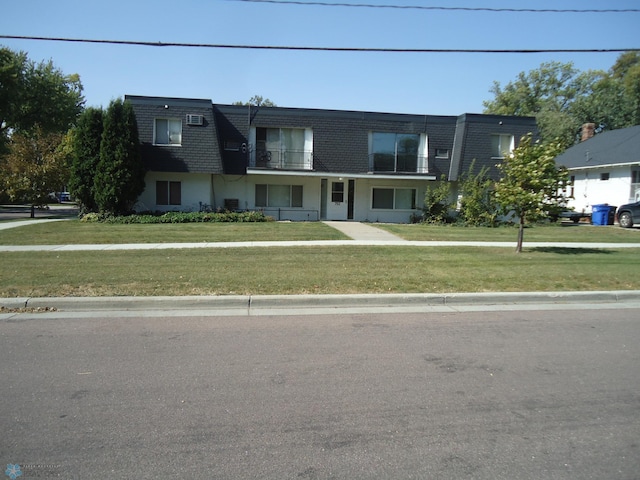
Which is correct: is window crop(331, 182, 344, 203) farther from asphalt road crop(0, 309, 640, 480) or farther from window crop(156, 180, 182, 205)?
asphalt road crop(0, 309, 640, 480)

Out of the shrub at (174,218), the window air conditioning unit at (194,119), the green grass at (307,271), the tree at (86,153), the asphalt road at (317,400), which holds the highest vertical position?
the window air conditioning unit at (194,119)

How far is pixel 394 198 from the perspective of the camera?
25641mm

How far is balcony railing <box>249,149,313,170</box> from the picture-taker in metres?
23.6

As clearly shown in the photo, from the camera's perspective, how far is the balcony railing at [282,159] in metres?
23.6

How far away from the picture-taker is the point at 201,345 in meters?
5.48

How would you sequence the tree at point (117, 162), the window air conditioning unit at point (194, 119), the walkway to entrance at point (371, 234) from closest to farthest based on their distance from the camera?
1. the walkway to entrance at point (371, 234)
2. the tree at point (117, 162)
3. the window air conditioning unit at point (194, 119)

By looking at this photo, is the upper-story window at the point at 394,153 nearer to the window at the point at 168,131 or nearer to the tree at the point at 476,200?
the tree at the point at 476,200

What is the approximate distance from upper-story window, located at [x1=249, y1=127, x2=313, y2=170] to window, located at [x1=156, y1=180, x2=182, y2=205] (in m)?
4.07

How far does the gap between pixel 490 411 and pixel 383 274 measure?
5669 millimetres

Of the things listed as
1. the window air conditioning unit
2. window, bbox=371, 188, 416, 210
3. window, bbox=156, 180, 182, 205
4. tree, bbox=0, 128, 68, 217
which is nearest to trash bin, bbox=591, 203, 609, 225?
window, bbox=371, 188, 416, 210

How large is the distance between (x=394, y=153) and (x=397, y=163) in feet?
1.81

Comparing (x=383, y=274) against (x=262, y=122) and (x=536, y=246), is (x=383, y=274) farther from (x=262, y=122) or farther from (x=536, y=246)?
(x=262, y=122)

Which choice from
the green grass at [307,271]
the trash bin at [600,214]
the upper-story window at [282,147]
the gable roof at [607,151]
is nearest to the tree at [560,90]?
the gable roof at [607,151]

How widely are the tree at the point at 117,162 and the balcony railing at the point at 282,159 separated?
5.74 meters
